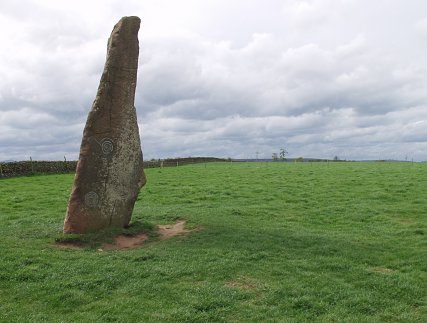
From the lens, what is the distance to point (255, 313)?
27.5ft

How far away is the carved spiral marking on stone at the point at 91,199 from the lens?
14078 millimetres

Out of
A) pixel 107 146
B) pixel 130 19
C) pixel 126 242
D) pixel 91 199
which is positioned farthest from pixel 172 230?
pixel 130 19

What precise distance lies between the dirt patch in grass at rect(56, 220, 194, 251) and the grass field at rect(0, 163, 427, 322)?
0.35m

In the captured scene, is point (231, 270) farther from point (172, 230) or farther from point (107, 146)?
point (107, 146)

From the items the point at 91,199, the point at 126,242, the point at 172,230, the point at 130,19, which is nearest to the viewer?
the point at 126,242

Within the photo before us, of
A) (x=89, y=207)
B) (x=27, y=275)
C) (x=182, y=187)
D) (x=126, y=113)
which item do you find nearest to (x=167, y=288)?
(x=27, y=275)

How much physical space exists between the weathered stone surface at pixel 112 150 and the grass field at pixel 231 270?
32.4 inches

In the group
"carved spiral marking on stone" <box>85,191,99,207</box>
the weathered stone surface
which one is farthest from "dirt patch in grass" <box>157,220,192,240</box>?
"carved spiral marking on stone" <box>85,191,99,207</box>

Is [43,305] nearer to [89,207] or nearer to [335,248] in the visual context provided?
[89,207]

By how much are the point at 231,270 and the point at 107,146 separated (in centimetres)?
610

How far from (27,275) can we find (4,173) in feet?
112

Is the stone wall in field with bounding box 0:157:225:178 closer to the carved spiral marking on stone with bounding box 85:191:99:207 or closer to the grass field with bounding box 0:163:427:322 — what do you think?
the grass field with bounding box 0:163:427:322

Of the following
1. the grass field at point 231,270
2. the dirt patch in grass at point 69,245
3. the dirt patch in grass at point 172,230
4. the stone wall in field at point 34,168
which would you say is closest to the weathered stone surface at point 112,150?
the dirt patch in grass at point 69,245

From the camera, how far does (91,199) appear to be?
1412cm
